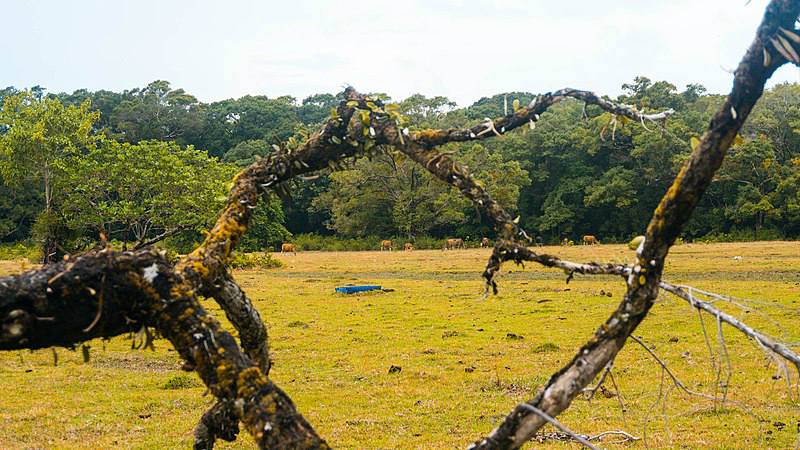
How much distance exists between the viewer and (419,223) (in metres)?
63.0

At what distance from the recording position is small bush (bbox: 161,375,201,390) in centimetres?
1147

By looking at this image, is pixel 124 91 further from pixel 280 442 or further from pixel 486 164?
pixel 280 442

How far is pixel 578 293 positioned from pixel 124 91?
255ft

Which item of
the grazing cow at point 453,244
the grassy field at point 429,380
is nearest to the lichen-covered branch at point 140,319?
the grassy field at point 429,380

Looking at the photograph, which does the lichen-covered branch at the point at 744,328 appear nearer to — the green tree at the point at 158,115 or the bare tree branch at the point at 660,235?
the bare tree branch at the point at 660,235

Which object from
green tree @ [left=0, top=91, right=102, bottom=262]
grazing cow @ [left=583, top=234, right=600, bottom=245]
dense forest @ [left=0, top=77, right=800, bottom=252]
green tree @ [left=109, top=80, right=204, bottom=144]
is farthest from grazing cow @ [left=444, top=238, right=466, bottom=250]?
green tree @ [left=109, top=80, right=204, bottom=144]

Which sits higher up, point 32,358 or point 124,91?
point 124,91

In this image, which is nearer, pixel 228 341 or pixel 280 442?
pixel 280 442

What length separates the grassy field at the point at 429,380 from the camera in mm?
8688

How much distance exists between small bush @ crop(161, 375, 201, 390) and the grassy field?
0.8 inches

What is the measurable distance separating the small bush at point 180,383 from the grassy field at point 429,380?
2 centimetres

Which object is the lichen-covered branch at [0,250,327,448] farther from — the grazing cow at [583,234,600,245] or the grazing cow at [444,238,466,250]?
the grazing cow at [583,234,600,245]

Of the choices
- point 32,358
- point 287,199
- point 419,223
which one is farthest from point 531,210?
point 287,199

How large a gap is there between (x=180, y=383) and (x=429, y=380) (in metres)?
3.93
